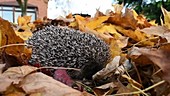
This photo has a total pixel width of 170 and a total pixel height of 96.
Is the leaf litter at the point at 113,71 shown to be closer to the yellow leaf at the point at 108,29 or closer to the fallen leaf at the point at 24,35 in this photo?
the yellow leaf at the point at 108,29

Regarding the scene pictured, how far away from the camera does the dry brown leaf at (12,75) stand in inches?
21.2

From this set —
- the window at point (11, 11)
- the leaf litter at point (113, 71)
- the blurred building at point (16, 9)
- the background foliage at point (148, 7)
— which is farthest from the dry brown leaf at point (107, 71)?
the window at point (11, 11)

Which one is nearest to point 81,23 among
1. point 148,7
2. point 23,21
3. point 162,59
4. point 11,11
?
point 23,21

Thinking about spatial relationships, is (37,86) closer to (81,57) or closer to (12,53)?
(12,53)

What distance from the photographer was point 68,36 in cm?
80

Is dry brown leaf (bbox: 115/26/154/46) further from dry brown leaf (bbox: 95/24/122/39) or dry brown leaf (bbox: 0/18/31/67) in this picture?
dry brown leaf (bbox: 0/18/31/67)

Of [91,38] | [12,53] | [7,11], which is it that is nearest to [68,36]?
[91,38]

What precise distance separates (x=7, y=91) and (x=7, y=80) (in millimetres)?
17

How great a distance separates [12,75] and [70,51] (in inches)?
8.5

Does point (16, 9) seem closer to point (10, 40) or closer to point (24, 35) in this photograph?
point (24, 35)

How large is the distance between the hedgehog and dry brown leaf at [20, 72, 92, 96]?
173 millimetres

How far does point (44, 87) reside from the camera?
20.7 inches

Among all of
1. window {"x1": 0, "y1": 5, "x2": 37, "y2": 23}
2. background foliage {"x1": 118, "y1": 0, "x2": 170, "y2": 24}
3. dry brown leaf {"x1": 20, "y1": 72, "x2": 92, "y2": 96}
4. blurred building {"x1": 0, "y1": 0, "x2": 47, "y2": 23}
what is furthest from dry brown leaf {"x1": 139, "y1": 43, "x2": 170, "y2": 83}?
window {"x1": 0, "y1": 5, "x2": 37, "y2": 23}

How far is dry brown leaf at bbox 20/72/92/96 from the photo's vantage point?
20.5 inches
